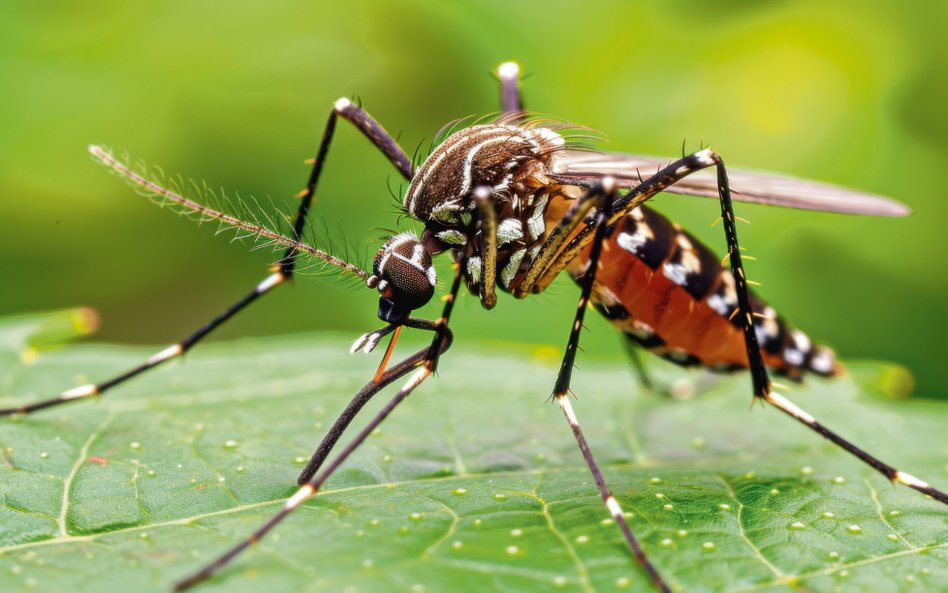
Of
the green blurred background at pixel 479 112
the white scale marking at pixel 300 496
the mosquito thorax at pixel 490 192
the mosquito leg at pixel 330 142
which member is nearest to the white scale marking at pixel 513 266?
the mosquito thorax at pixel 490 192

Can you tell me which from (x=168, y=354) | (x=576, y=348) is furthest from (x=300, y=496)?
(x=168, y=354)

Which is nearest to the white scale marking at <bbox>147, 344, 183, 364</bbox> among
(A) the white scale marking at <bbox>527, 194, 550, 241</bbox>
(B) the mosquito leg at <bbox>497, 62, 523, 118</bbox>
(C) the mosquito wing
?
(A) the white scale marking at <bbox>527, 194, 550, 241</bbox>

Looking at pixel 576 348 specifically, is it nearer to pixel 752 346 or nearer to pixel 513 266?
pixel 513 266

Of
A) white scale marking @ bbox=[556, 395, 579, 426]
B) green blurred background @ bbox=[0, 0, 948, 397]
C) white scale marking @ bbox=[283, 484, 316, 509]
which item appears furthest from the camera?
green blurred background @ bbox=[0, 0, 948, 397]

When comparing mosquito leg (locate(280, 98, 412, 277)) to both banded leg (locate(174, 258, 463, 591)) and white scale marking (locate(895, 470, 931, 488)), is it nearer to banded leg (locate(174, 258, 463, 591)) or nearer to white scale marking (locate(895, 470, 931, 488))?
banded leg (locate(174, 258, 463, 591))

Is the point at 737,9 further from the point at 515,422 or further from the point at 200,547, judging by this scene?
the point at 200,547

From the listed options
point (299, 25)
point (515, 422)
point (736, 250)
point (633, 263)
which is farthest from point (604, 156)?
point (299, 25)

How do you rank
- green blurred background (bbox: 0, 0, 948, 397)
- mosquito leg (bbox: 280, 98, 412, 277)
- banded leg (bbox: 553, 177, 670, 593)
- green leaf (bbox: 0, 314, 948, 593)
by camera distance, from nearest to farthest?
green leaf (bbox: 0, 314, 948, 593), banded leg (bbox: 553, 177, 670, 593), mosquito leg (bbox: 280, 98, 412, 277), green blurred background (bbox: 0, 0, 948, 397)

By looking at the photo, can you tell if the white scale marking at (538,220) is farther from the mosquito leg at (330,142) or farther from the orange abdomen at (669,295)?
the mosquito leg at (330,142)
